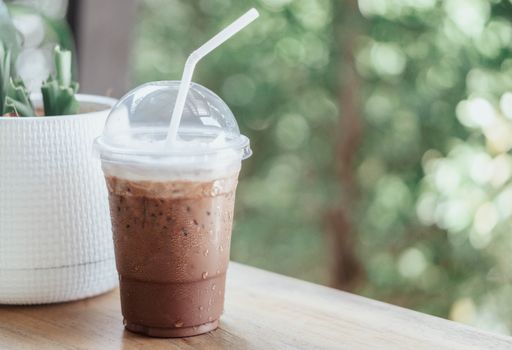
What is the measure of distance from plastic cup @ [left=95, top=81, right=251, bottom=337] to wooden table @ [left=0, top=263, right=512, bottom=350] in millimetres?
33

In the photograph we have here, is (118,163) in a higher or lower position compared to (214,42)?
lower

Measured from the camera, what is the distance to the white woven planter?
1053 millimetres

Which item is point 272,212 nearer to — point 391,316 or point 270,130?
point 270,130

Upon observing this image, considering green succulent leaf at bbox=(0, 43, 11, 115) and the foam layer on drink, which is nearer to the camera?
the foam layer on drink

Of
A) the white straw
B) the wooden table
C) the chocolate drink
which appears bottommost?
the wooden table

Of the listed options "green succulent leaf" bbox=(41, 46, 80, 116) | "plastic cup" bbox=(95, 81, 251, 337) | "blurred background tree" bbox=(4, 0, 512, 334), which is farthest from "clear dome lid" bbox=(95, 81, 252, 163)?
"blurred background tree" bbox=(4, 0, 512, 334)

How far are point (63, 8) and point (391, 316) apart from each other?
1.69m

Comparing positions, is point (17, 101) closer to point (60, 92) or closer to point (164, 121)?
point (60, 92)

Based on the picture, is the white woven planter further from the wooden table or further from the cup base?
the cup base

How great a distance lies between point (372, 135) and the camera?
9.07 ft

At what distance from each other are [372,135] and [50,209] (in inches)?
71.8

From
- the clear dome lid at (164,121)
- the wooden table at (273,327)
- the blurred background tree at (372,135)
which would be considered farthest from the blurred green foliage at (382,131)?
the clear dome lid at (164,121)

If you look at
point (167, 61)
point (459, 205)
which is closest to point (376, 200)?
point (459, 205)

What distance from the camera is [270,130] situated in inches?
118
